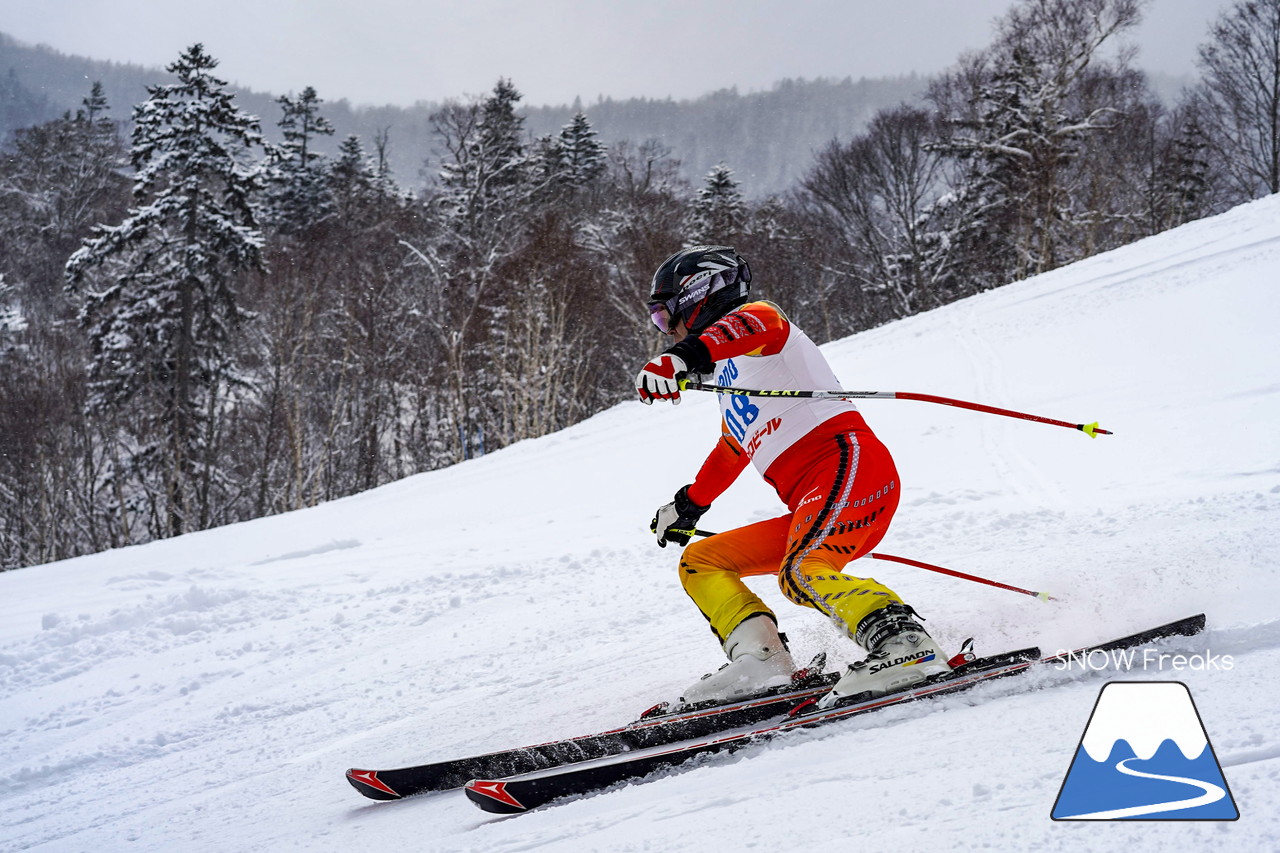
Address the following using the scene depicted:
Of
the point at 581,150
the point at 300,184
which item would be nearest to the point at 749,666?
the point at 581,150

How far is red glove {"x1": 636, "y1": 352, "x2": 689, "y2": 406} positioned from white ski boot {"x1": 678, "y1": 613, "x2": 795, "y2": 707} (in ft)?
3.04

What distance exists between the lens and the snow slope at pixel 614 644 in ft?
6.97

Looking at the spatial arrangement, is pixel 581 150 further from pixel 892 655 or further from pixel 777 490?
pixel 892 655

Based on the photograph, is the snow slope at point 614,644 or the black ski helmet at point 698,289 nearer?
the snow slope at point 614,644

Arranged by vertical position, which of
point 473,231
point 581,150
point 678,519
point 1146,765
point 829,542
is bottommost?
point 1146,765

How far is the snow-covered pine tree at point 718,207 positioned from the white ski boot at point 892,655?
25422mm

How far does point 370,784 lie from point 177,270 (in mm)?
21582

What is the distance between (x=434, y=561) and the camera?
648 cm

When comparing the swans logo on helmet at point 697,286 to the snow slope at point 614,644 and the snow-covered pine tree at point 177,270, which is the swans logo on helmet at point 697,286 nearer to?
the snow slope at point 614,644

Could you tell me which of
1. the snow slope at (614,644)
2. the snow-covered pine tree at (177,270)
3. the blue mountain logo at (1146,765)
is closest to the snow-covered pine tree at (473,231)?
the snow-covered pine tree at (177,270)

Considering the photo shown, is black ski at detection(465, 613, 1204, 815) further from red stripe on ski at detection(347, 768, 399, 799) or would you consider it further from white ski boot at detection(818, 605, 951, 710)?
red stripe on ski at detection(347, 768, 399, 799)

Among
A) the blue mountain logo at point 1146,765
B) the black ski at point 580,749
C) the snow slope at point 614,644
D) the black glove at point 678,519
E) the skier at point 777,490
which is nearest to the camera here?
the blue mountain logo at point 1146,765

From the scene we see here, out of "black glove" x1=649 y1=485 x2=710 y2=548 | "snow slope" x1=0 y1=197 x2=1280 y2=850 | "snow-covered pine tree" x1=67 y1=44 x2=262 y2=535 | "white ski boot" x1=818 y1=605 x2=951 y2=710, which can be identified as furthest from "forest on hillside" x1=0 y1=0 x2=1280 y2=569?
"white ski boot" x1=818 y1=605 x2=951 y2=710

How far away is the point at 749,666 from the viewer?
290cm
